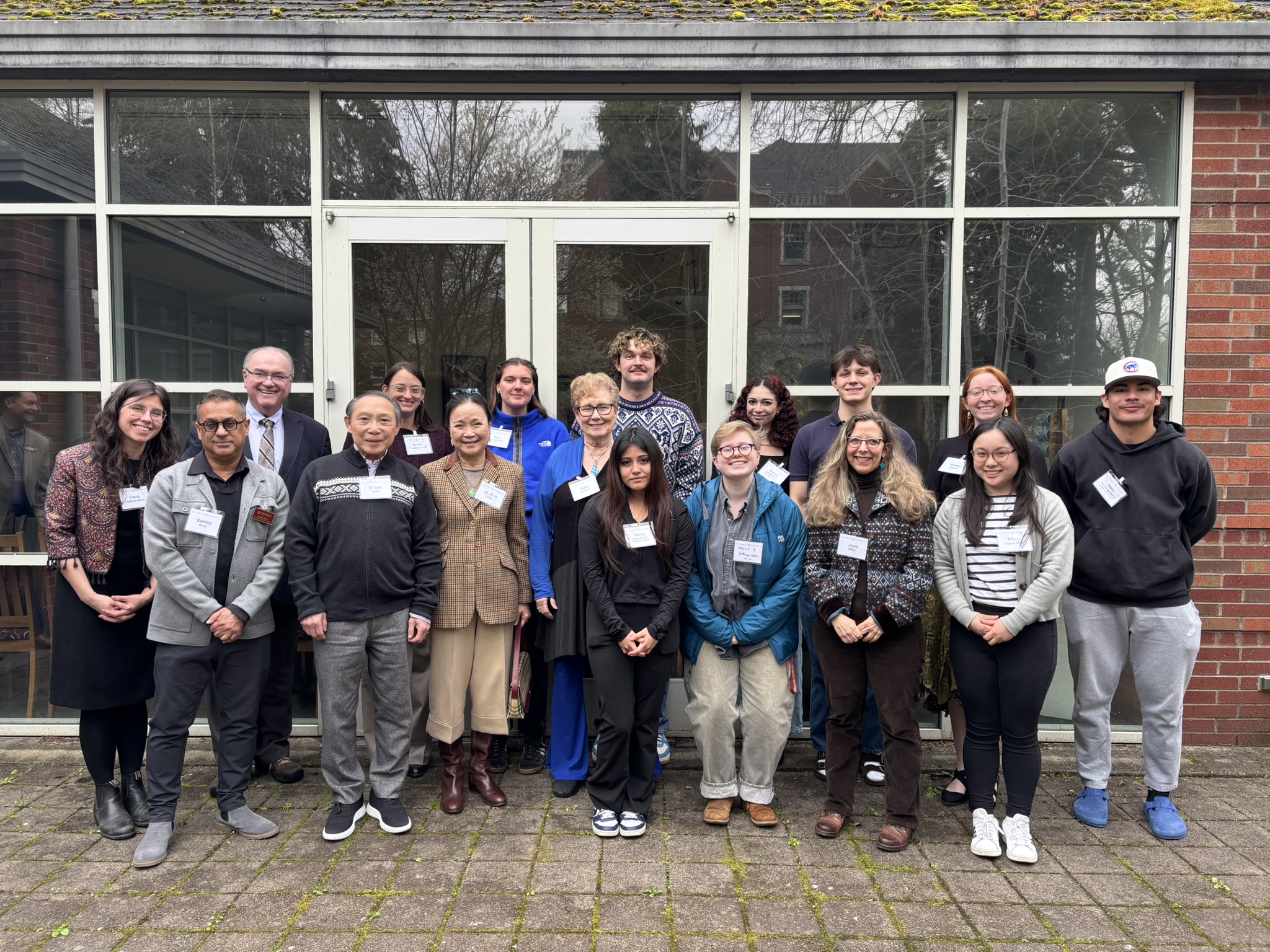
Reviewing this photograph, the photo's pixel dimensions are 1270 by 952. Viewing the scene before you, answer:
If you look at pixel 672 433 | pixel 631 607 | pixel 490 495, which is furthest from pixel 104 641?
pixel 672 433

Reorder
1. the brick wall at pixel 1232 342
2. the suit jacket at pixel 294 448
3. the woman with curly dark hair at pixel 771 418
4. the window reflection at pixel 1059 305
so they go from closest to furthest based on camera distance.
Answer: the suit jacket at pixel 294 448, the woman with curly dark hair at pixel 771 418, the brick wall at pixel 1232 342, the window reflection at pixel 1059 305

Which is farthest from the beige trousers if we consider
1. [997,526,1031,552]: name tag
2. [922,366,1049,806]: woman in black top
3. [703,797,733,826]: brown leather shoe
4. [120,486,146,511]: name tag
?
[997,526,1031,552]: name tag

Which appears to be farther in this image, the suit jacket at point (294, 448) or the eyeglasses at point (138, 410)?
the suit jacket at point (294, 448)

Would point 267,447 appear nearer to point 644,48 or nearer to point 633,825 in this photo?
point 633,825

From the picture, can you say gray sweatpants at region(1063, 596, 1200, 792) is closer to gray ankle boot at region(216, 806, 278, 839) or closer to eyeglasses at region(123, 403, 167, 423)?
gray ankle boot at region(216, 806, 278, 839)

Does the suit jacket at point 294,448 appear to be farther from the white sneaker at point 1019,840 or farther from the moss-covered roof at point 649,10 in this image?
the white sneaker at point 1019,840

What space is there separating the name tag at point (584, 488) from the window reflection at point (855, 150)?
7.18 feet

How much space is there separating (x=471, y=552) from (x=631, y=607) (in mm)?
815

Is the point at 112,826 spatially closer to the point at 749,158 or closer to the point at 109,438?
the point at 109,438

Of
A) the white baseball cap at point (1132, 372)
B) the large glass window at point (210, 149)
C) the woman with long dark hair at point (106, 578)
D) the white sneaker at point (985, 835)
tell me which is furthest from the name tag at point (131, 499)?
the white baseball cap at point (1132, 372)

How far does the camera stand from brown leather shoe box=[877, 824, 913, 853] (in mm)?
3592

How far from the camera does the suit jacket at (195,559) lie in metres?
3.54

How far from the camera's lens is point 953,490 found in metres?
4.13

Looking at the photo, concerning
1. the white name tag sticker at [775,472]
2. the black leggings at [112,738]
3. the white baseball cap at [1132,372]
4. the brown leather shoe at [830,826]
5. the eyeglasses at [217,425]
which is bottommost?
the brown leather shoe at [830,826]
